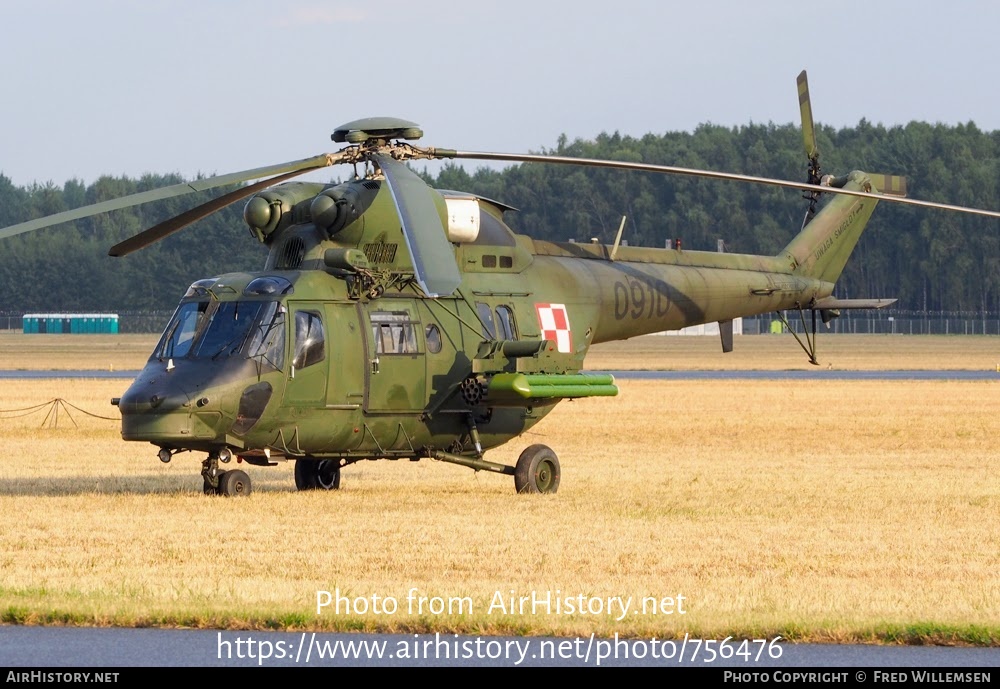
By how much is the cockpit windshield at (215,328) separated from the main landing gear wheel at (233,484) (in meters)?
1.69

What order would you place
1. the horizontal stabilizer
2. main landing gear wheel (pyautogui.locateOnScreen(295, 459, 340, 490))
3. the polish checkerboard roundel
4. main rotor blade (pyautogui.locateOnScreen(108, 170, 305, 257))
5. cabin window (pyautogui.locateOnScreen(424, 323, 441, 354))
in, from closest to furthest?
1. main rotor blade (pyautogui.locateOnScreen(108, 170, 305, 257))
2. cabin window (pyautogui.locateOnScreen(424, 323, 441, 354))
3. main landing gear wheel (pyautogui.locateOnScreen(295, 459, 340, 490))
4. the polish checkerboard roundel
5. the horizontal stabilizer

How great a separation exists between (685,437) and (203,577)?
19.2 m

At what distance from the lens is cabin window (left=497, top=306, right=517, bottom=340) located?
20844 millimetres

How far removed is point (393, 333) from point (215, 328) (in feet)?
7.42

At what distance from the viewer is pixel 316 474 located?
21109 millimetres

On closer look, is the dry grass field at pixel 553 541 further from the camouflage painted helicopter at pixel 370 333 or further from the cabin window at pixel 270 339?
the cabin window at pixel 270 339

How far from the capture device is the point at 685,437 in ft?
102

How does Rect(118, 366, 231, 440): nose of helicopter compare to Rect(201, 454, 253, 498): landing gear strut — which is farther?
Rect(201, 454, 253, 498): landing gear strut

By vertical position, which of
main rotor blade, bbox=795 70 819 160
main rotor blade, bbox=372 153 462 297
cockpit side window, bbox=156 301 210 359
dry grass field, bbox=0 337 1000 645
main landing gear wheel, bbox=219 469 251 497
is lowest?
dry grass field, bbox=0 337 1000 645

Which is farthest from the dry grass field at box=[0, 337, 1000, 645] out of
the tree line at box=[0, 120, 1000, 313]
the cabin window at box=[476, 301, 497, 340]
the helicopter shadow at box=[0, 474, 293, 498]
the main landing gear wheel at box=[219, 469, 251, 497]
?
the tree line at box=[0, 120, 1000, 313]

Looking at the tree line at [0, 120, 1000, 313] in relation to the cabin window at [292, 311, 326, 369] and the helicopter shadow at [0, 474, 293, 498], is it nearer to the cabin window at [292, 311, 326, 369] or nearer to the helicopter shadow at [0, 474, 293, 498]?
the helicopter shadow at [0, 474, 293, 498]

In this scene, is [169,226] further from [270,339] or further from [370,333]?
[370,333]

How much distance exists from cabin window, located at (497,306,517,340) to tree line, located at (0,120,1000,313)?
372 ft
